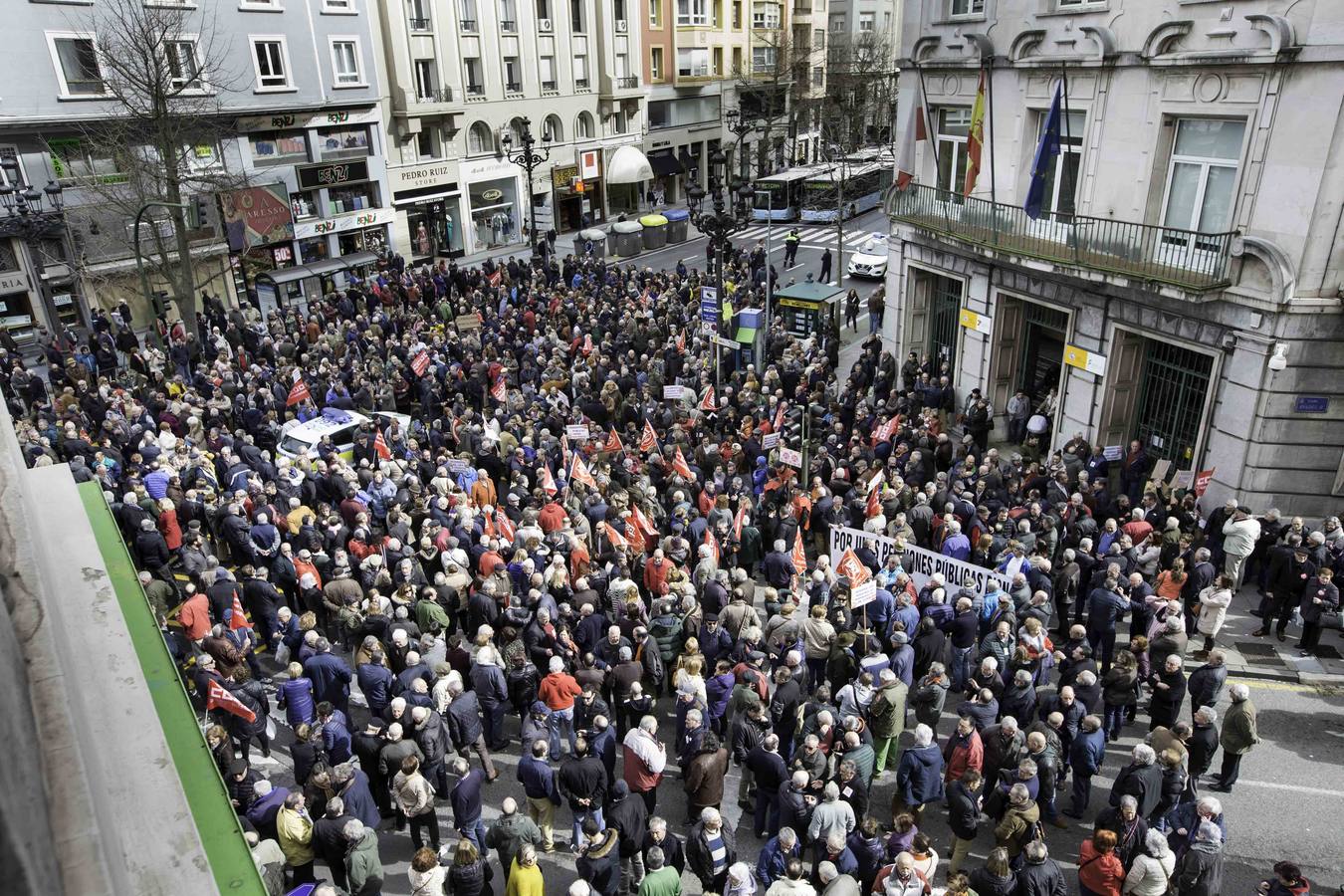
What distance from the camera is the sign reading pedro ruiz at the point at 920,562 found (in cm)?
1258

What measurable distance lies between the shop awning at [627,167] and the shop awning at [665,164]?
440cm

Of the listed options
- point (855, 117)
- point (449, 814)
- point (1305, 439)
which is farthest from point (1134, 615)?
point (855, 117)

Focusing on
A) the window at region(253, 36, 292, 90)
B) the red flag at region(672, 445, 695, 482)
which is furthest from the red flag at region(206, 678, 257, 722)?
the window at region(253, 36, 292, 90)

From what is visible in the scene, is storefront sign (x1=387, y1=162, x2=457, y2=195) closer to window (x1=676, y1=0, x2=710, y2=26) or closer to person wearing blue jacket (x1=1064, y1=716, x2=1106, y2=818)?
window (x1=676, y1=0, x2=710, y2=26)

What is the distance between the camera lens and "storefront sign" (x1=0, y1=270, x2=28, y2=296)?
2889 centimetres

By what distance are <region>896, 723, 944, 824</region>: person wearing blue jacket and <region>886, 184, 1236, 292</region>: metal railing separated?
386 inches

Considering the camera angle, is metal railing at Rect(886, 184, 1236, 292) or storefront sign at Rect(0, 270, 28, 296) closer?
metal railing at Rect(886, 184, 1236, 292)

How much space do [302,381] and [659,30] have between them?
41937mm

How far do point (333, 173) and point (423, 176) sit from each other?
5.01 m

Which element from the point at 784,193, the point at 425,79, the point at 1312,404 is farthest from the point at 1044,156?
the point at 425,79

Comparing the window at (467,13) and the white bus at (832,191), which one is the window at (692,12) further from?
the window at (467,13)

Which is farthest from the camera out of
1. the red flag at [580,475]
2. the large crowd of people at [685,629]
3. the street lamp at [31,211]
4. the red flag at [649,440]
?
the street lamp at [31,211]

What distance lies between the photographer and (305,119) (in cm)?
3625

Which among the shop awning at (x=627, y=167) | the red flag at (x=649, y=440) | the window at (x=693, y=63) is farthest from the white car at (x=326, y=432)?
the window at (x=693, y=63)
